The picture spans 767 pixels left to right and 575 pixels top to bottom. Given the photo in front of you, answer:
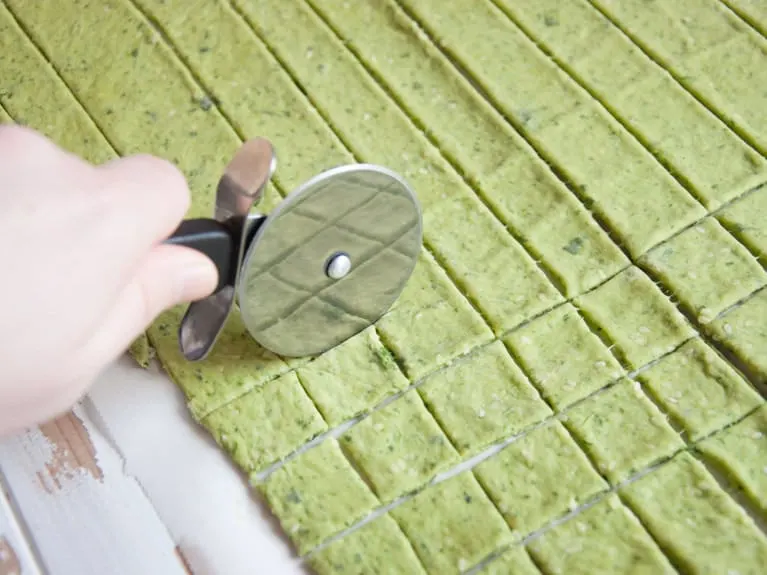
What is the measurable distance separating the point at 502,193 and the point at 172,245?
689 mm

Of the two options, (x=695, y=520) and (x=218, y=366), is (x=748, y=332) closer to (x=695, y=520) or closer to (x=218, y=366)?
(x=695, y=520)

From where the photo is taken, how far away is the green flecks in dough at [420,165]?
1341 mm

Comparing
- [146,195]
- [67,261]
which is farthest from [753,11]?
[67,261]

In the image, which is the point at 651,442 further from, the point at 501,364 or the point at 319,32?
the point at 319,32

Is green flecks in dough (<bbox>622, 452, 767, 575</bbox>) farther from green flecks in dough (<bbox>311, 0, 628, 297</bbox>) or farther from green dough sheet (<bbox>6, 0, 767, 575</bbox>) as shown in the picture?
green flecks in dough (<bbox>311, 0, 628, 297</bbox>)

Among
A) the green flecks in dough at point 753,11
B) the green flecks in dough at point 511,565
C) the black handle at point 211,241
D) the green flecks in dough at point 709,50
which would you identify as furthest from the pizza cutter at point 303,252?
the green flecks in dough at point 753,11

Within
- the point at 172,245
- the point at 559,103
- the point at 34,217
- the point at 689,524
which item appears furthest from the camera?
the point at 559,103

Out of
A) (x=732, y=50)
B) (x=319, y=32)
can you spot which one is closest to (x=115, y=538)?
(x=319, y=32)

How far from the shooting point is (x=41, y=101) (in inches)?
59.7

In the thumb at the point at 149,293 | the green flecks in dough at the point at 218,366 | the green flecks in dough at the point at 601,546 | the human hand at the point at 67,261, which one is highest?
the human hand at the point at 67,261

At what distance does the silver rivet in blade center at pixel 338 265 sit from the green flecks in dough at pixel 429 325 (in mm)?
209

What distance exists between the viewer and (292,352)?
1.24 meters

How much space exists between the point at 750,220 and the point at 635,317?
291mm

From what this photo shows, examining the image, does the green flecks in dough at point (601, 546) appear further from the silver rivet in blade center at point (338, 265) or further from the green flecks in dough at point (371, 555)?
the silver rivet in blade center at point (338, 265)
